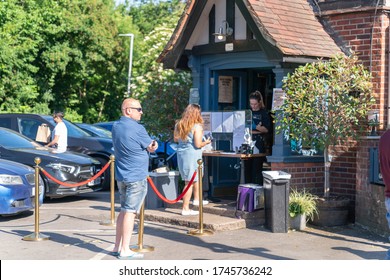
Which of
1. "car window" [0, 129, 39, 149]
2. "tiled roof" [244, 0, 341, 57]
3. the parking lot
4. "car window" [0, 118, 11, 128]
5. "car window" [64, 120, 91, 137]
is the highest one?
"tiled roof" [244, 0, 341, 57]

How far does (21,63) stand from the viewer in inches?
1072

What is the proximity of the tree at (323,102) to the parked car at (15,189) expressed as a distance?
14.1 feet

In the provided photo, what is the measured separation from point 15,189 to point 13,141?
3.10 meters

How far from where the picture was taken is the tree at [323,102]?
1025 centimetres

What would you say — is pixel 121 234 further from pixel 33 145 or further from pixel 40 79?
pixel 40 79

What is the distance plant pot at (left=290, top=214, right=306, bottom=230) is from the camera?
10.2 metres

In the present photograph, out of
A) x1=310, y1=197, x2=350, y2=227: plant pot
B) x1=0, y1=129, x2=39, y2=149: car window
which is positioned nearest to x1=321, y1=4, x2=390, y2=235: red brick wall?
x1=310, y1=197, x2=350, y2=227: plant pot

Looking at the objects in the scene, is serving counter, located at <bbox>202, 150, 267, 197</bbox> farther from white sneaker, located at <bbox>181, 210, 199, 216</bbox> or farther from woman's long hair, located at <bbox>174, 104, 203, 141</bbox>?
white sneaker, located at <bbox>181, 210, 199, 216</bbox>

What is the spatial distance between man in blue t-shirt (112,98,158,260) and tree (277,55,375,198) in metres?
3.10

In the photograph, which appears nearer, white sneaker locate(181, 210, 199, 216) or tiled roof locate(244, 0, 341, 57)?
tiled roof locate(244, 0, 341, 57)

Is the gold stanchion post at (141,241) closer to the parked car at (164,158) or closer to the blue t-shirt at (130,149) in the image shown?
the blue t-shirt at (130,149)

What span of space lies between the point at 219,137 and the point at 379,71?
3.13m

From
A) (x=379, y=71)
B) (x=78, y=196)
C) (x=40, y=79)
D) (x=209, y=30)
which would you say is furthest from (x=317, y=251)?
(x=40, y=79)

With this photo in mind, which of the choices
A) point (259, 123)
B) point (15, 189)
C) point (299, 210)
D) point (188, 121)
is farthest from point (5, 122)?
point (299, 210)
